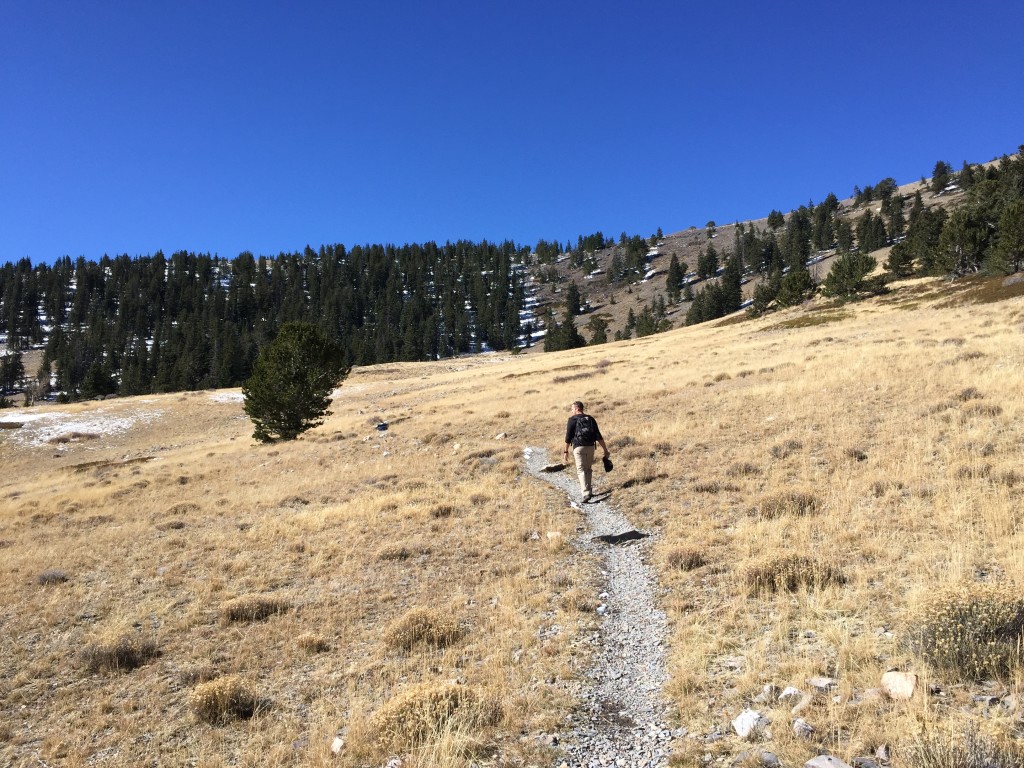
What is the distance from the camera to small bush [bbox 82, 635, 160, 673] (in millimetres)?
7691

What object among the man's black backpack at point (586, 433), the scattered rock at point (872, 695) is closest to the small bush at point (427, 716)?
the scattered rock at point (872, 695)

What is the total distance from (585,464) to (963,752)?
1055 cm

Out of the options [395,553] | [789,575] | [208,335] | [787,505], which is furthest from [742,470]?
[208,335]

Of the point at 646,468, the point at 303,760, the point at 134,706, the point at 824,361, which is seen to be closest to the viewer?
the point at 303,760

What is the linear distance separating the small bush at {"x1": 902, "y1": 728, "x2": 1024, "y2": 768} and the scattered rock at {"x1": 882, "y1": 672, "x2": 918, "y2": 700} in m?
0.67

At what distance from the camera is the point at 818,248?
168 metres

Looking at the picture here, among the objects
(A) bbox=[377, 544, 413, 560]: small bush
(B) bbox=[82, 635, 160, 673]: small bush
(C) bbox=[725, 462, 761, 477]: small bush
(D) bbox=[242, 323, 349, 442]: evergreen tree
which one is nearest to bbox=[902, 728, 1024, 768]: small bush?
(A) bbox=[377, 544, 413, 560]: small bush

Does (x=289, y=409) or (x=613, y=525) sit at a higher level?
(x=289, y=409)

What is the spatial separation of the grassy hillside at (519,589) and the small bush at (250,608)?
0.13ft

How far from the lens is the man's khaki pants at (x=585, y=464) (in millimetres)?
14156

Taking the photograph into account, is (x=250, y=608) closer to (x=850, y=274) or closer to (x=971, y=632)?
(x=971, y=632)

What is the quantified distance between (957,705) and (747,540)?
4.71m

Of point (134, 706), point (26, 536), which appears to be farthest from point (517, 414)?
point (134, 706)

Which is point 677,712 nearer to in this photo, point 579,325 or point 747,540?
point 747,540
